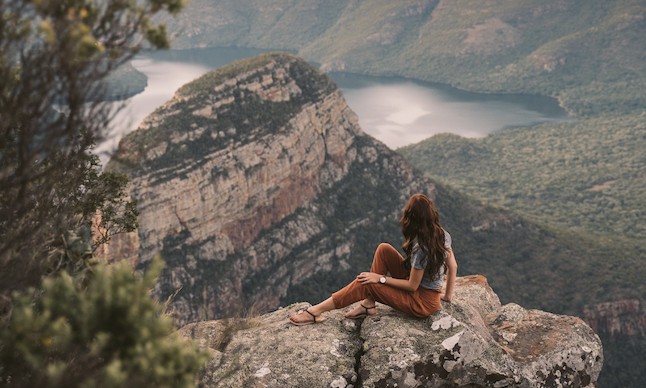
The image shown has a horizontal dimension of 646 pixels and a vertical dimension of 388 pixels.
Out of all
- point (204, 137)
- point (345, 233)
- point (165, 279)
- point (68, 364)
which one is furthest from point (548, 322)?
point (345, 233)

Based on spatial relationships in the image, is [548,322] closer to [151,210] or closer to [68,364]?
[68,364]

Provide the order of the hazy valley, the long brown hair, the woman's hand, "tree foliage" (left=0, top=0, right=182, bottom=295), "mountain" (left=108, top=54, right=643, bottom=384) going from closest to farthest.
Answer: "tree foliage" (left=0, top=0, right=182, bottom=295)
the long brown hair
the woman's hand
"mountain" (left=108, top=54, right=643, bottom=384)
the hazy valley

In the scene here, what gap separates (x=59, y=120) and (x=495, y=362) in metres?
Result: 7.03

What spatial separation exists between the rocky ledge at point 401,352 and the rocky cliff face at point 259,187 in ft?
123

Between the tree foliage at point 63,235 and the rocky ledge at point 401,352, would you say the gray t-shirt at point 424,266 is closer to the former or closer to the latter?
the rocky ledge at point 401,352

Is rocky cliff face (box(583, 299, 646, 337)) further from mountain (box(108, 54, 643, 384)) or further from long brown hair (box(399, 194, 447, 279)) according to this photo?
long brown hair (box(399, 194, 447, 279))

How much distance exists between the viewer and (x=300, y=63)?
233ft

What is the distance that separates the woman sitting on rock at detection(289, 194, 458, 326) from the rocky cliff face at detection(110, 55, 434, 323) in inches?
1480

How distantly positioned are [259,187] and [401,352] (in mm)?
52047

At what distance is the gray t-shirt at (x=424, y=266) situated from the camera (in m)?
9.22

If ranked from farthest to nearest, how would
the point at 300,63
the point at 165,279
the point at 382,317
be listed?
1. the point at 300,63
2. the point at 165,279
3. the point at 382,317

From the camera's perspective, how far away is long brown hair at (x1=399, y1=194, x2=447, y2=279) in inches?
358

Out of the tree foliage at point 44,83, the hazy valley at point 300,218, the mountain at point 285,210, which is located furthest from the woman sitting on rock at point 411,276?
the mountain at point 285,210

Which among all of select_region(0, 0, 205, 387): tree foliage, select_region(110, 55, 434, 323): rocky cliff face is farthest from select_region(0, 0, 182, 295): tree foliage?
select_region(110, 55, 434, 323): rocky cliff face
